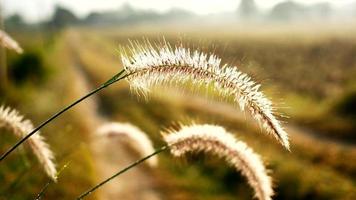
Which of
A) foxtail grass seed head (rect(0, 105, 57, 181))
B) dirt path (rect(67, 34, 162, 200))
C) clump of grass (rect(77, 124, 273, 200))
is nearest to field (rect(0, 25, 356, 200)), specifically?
dirt path (rect(67, 34, 162, 200))

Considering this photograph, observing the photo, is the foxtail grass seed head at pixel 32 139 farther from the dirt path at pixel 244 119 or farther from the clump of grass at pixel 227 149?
the dirt path at pixel 244 119

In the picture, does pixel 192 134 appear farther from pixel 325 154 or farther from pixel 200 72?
pixel 325 154

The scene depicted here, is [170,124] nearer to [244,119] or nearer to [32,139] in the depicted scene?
[244,119]

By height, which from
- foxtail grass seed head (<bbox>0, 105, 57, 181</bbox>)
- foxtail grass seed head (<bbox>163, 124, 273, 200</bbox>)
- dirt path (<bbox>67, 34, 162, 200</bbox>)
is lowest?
foxtail grass seed head (<bbox>163, 124, 273, 200</bbox>)

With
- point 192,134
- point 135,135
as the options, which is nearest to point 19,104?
point 135,135

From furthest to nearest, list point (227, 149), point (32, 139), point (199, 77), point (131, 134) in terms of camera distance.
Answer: point (131, 134)
point (32, 139)
point (227, 149)
point (199, 77)

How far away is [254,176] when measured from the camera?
3898 mm

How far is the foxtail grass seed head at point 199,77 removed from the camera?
3.22 metres

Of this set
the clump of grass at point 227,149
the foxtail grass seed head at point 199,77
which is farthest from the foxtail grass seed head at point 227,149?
the foxtail grass seed head at point 199,77

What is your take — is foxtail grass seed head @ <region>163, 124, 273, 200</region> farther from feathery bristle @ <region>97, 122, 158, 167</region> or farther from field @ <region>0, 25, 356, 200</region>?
feathery bristle @ <region>97, 122, 158, 167</region>

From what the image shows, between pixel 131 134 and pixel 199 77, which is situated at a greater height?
pixel 131 134

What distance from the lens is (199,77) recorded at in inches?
128

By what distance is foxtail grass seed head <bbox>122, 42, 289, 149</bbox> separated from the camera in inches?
127

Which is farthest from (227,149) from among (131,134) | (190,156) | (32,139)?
(190,156)
